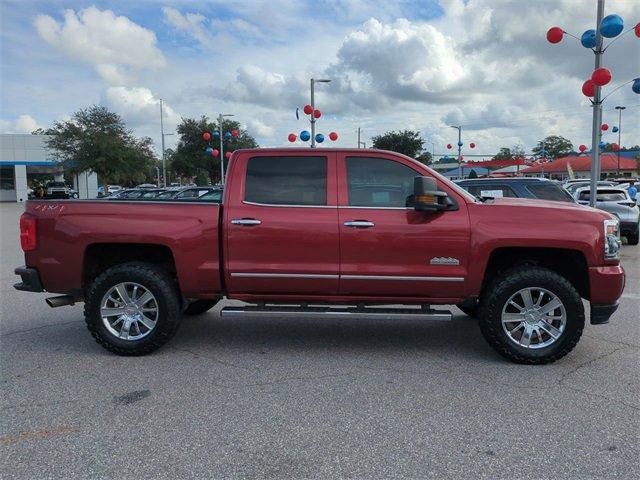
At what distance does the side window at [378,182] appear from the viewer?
507 centimetres

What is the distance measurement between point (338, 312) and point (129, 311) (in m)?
1.97

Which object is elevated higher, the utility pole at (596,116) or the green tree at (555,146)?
the green tree at (555,146)

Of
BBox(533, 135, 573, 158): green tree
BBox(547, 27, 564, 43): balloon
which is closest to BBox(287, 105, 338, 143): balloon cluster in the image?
BBox(547, 27, 564, 43): balloon

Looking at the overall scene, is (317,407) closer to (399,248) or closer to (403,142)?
(399,248)

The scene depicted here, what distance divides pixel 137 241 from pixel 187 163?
5673 cm

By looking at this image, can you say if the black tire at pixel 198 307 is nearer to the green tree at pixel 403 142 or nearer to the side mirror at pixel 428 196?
the side mirror at pixel 428 196

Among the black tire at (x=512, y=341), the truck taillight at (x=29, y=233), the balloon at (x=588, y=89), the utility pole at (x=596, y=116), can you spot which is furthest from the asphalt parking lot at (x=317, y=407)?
the balloon at (x=588, y=89)

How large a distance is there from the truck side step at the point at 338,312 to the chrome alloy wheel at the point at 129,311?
711 millimetres

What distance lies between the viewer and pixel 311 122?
26.2 m

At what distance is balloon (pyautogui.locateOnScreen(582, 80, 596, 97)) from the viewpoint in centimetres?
1388

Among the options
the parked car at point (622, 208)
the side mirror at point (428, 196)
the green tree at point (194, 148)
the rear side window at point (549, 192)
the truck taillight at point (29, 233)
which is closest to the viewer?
the side mirror at point (428, 196)

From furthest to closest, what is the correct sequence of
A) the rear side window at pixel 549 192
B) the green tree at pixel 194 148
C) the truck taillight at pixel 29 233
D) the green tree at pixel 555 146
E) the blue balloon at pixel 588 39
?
the green tree at pixel 555 146, the green tree at pixel 194 148, the blue balloon at pixel 588 39, the rear side window at pixel 549 192, the truck taillight at pixel 29 233

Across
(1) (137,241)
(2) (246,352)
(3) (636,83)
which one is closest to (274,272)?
(2) (246,352)

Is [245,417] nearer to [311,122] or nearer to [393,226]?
[393,226]
